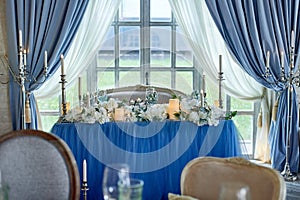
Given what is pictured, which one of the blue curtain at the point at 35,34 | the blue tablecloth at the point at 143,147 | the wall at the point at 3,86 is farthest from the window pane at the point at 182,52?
the wall at the point at 3,86

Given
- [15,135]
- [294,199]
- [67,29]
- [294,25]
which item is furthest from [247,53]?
[15,135]

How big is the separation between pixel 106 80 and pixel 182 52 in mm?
914

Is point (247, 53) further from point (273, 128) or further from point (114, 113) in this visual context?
point (114, 113)

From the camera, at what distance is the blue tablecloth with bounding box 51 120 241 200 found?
3.55m

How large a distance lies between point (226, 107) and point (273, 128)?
71 centimetres

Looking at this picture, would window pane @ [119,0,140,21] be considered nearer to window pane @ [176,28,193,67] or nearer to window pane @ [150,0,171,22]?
window pane @ [150,0,171,22]

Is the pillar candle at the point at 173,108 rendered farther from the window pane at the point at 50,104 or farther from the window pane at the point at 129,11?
the window pane at the point at 50,104

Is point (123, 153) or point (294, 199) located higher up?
point (123, 153)

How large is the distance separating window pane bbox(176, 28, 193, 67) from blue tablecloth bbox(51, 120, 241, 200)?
163 centimetres

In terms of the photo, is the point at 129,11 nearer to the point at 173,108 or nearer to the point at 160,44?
the point at 160,44

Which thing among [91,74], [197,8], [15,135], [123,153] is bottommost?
[123,153]

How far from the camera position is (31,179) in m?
2.09

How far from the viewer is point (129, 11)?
5094mm

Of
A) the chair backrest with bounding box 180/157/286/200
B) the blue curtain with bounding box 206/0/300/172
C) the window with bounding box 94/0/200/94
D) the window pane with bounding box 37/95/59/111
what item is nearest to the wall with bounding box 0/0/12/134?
the window pane with bounding box 37/95/59/111
